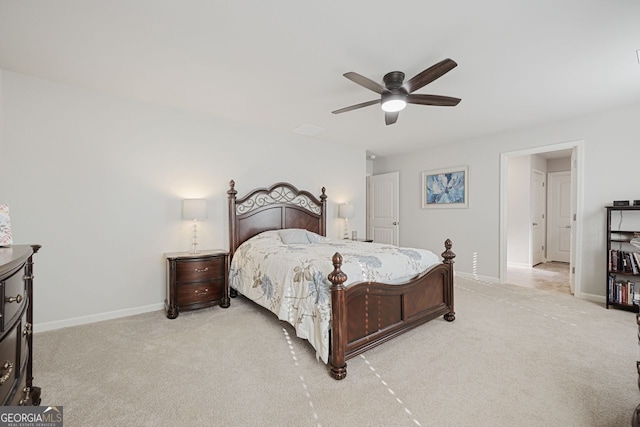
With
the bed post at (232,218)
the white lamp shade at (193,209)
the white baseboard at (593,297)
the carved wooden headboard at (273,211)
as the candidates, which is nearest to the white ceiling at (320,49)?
the bed post at (232,218)

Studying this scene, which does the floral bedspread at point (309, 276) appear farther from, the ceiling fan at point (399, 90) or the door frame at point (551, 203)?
the door frame at point (551, 203)

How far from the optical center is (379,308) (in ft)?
7.86

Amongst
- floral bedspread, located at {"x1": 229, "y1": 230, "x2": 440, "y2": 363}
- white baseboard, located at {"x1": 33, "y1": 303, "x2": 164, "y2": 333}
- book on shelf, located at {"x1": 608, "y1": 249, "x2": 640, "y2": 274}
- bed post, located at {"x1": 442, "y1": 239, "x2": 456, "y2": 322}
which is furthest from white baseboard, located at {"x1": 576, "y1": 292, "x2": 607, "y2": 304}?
white baseboard, located at {"x1": 33, "y1": 303, "x2": 164, "y2": 333}

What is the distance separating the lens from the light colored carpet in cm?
166

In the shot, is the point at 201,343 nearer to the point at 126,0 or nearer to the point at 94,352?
the point at 94,352

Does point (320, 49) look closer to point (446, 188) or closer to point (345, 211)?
point (345, 211)

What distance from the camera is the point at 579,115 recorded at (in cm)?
383

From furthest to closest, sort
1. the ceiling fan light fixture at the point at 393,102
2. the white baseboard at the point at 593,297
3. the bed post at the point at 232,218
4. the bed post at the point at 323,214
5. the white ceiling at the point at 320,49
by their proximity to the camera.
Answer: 1. the bed post at the point at 323,214
2. the bed post at the point at 232,218
3. the white baseboard at the point at 593,297
4. the ceiling fan light fixture at the point at 393,102
5. the white ceiling at the point at 320,49

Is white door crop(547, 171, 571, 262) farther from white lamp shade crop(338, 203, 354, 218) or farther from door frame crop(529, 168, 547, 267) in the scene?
white lamp shade crop(338, 203, 354, 218)

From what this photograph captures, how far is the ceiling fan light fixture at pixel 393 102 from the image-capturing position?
2545 millimetres

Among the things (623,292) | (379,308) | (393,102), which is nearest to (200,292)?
(379,308)

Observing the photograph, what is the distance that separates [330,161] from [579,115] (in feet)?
11.9

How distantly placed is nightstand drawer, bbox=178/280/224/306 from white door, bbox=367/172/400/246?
3920mm

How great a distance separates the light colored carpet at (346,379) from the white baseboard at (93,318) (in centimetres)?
13
